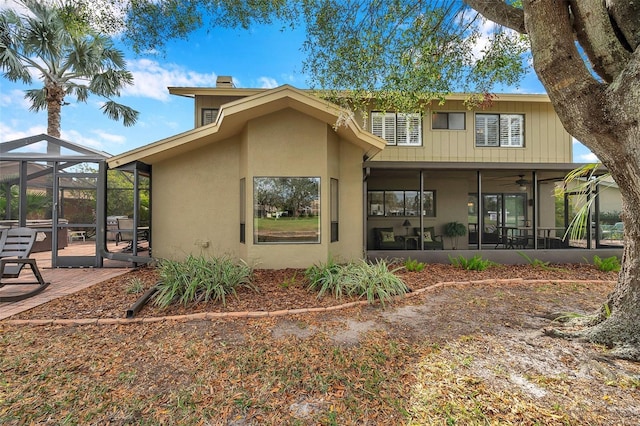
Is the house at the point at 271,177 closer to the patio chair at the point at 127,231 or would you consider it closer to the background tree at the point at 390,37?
the patio chair at the point at 127,231

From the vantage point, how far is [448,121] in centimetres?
1109

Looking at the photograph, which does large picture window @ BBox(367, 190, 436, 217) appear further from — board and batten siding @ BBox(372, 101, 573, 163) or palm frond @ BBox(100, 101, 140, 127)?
palm frond @ BBox(100, 101, 140, 127)

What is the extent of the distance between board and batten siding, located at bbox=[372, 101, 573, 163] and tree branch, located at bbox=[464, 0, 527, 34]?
6.46 meters

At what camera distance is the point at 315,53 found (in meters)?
6.60

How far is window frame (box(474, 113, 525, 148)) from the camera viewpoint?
36.8 ft

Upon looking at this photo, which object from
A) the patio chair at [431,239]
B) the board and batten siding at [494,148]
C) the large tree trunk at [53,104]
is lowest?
the patio chair at [431,239]

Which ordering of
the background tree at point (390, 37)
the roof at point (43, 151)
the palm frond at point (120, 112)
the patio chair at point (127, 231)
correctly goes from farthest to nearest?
the palm frond at point (120, 112) → the patio chair at point (127, 231) → the roof at point (43, 151) → the background tree at point (390, 37)

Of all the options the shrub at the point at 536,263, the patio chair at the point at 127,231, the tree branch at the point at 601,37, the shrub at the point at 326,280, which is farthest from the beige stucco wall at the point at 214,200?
the tree branch at the point at 601,37

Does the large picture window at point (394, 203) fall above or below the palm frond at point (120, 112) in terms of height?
below

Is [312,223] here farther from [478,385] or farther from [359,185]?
[478,385]

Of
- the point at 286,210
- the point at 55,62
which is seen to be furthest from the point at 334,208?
the point at 55,62

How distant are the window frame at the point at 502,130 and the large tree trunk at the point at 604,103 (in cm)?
816

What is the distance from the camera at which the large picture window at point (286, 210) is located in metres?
7.38

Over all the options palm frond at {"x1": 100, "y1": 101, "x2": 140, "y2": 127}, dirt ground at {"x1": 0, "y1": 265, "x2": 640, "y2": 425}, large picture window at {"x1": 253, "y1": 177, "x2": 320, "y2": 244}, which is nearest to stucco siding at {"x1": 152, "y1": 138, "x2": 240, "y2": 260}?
large picture window at {"x1": 253, "y1": 177, "x2": 320, "y2": 244}
